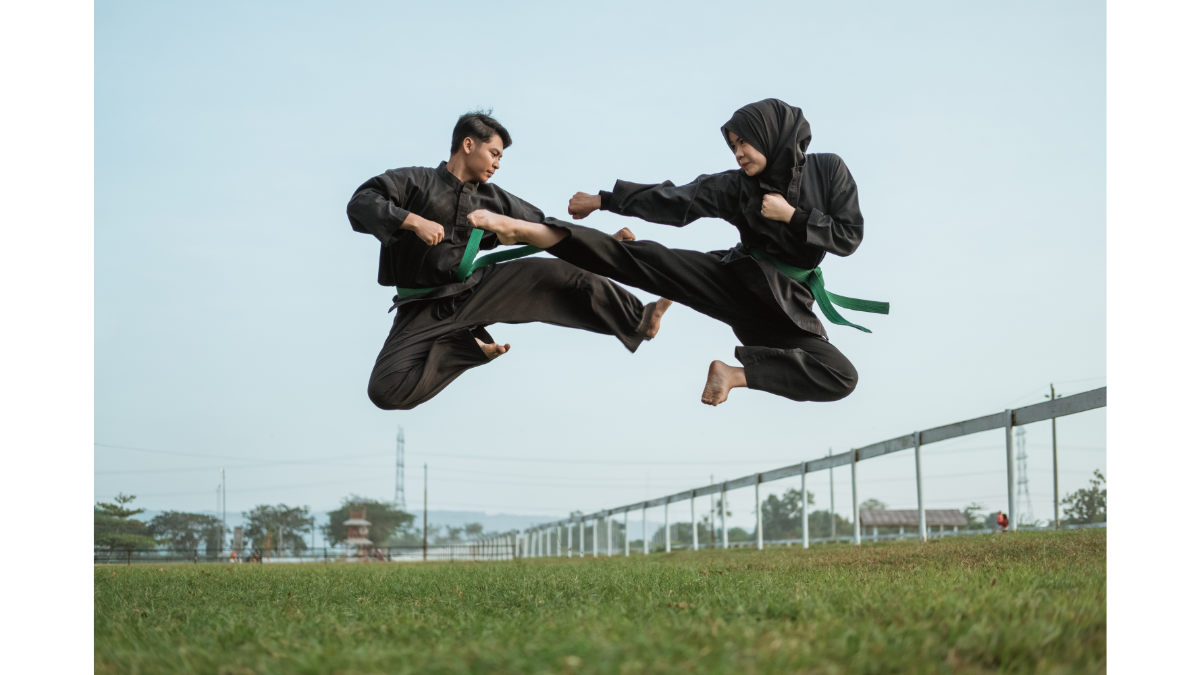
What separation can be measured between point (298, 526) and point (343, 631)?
304 feet

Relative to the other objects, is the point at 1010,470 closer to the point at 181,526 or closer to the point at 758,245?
the point at 758,245

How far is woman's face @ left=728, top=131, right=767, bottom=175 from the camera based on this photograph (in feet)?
17.8

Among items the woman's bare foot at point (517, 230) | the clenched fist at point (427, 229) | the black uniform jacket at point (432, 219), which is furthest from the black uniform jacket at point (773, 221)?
the clenched fist at point (427, 229)

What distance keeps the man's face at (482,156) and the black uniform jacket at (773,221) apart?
2.88ft

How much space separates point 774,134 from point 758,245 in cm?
68

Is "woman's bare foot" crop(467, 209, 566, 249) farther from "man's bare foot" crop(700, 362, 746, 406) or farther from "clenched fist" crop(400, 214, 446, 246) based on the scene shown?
"man's bare foot" crop(700, 362, 746, 406)

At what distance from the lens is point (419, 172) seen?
6223 mm

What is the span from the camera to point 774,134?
214 inches

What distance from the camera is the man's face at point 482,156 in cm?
625

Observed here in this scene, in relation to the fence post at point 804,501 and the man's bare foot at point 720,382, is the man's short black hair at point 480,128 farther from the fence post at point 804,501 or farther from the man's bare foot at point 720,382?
the fence post at point 804,501

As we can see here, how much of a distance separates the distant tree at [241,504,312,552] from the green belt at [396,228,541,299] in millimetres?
84809

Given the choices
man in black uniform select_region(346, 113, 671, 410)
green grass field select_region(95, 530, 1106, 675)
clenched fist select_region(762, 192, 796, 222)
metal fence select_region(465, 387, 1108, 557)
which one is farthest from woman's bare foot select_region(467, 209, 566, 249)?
metal fence select_region(465, 387, 1108, 557)

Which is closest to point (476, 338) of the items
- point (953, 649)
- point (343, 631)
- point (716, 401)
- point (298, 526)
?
point (716, 401)

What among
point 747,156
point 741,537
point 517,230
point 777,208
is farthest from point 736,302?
point 741,537
